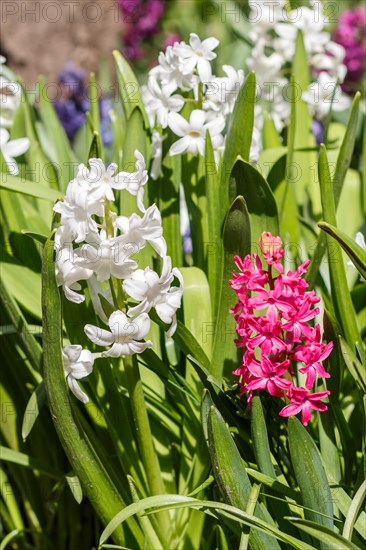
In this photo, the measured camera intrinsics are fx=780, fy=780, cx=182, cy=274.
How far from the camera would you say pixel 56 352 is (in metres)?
0.98

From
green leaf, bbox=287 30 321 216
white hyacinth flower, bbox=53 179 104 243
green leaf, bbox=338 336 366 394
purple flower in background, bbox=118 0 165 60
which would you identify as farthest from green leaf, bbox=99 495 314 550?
purple flower in background, bbox=118 0 165 60

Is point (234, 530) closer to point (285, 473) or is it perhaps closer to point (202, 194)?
point (285, 473)

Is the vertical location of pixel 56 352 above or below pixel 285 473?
above

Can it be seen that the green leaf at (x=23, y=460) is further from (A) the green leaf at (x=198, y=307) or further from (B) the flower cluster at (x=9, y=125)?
(B) the flower cluster at (x=9, y=125)

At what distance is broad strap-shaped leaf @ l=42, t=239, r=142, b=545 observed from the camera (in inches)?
37.7

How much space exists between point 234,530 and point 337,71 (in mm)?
1342

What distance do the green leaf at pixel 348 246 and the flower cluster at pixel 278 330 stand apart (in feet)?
0.19

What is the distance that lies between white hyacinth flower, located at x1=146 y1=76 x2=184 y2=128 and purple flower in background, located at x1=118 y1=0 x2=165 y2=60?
291 cm

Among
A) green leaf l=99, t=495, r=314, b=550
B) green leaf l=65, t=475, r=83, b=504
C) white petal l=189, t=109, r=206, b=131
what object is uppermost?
white petal l=189, t=109, r=206, b=131

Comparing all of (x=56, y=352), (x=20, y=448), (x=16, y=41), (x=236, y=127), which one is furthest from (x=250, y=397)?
(x=16, y=41)

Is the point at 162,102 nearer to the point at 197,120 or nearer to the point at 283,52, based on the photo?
the point at 197,120

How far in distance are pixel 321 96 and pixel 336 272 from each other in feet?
3.02

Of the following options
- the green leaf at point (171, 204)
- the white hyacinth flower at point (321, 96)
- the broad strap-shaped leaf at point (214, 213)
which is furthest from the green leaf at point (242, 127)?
the white hyacinth flower at point (321, 96)

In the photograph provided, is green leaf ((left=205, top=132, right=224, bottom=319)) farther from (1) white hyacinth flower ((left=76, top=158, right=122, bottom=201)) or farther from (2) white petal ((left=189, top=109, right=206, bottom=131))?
(1) white hyacinth flower ((left=76, top=158, right=122, bottom=201))
